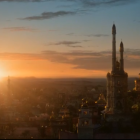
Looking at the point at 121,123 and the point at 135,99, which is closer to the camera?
the point at 121,123

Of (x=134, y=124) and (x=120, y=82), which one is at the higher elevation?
(x=120, y=82)

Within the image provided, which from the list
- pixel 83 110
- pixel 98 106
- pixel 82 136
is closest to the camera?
pixel 82 136

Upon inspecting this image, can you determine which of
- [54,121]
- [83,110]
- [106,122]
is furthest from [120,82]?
[83,110]

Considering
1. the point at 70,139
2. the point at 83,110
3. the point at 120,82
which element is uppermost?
the point at 120,82

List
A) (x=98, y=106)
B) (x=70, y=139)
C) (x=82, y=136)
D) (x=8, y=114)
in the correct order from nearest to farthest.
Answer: (x=70, y=139) → (x=82, y=136) → (x=98, y=106) → (x=8, y=114)

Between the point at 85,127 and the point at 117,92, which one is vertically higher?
the point at 117,92

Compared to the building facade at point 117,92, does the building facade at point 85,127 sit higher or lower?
lower

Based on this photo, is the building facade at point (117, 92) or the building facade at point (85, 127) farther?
the building facade at point (117, 92)

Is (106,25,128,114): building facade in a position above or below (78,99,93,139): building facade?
above

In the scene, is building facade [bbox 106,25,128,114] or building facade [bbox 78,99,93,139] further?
building facade [bbox 106,25,128,114]

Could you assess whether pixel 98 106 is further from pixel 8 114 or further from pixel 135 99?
pixel 8 114

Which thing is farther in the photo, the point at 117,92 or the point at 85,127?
the point at 117,92
